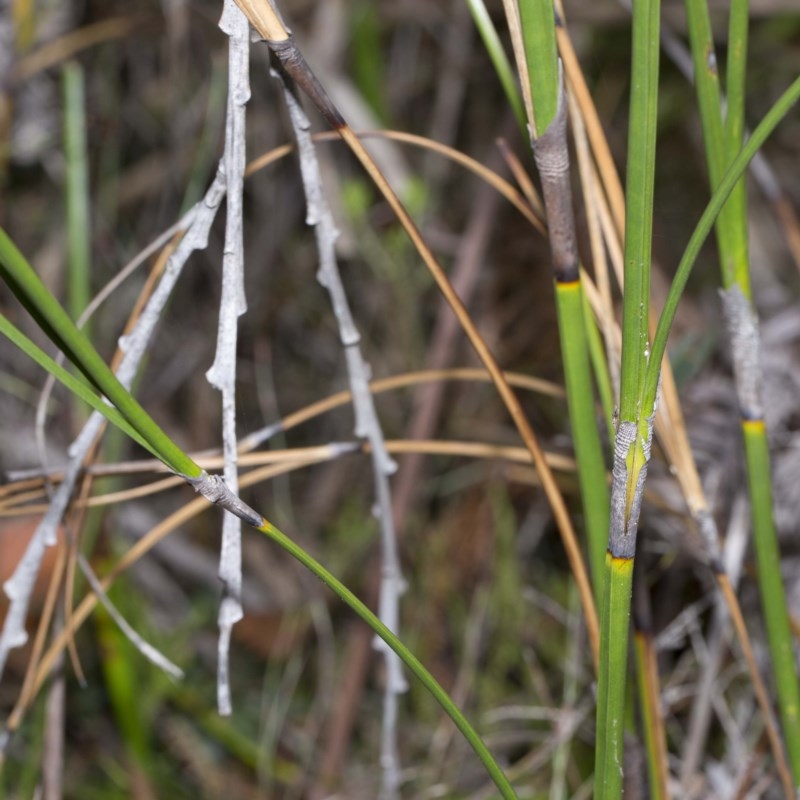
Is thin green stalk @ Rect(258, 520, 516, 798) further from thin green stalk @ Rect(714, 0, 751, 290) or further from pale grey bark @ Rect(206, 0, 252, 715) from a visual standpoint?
thin green stalk @ Rect(714, 0, 751, 290)

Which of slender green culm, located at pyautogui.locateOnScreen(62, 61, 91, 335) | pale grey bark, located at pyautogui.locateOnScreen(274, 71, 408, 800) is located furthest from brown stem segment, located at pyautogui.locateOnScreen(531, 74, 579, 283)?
Answer: slender green culm, located at pyautogui.locateOnScreen(62, 61, 91, 335)

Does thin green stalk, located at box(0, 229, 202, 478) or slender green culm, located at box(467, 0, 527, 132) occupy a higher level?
slender green culm, located at box(467, 0, 527, 132)

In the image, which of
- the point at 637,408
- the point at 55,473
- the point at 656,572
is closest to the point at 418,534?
the point at 656,572

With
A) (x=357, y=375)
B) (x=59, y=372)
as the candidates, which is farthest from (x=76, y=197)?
(x=59, y=372)

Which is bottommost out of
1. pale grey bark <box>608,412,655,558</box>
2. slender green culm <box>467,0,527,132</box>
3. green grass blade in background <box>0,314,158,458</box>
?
pale grey bark <box>608,412,655,558</box>

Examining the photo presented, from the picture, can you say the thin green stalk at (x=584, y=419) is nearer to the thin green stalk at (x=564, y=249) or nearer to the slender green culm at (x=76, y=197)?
the thin green stalk at (x=564, y=249)
